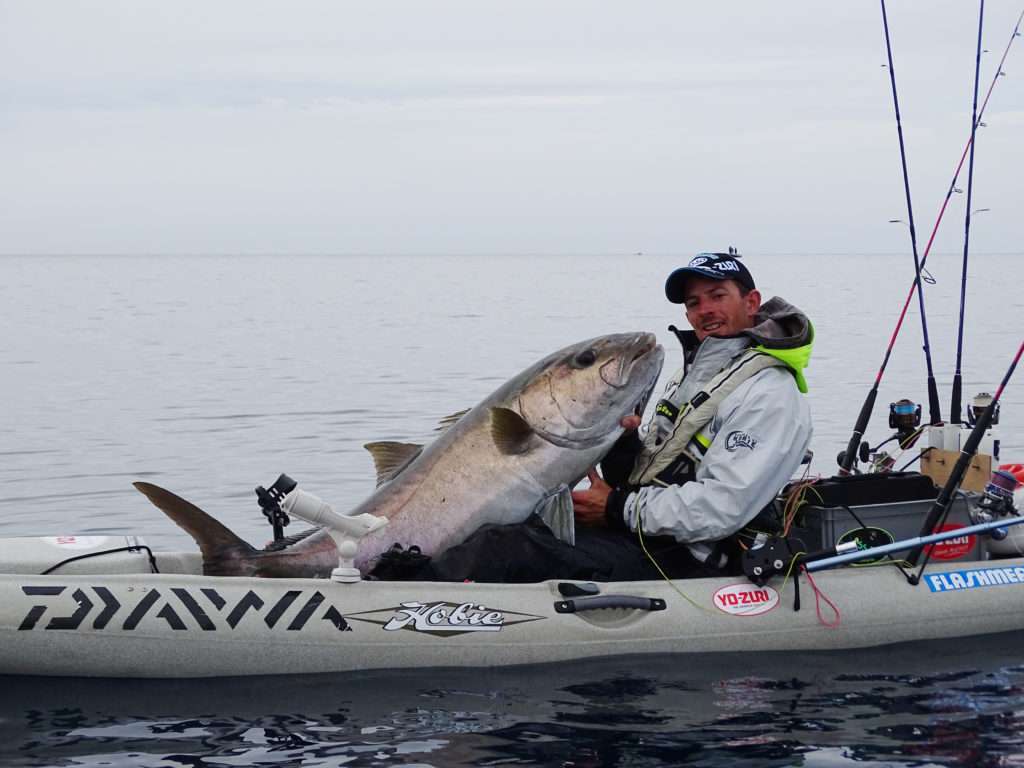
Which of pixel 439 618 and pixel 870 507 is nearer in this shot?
pixel 439 618

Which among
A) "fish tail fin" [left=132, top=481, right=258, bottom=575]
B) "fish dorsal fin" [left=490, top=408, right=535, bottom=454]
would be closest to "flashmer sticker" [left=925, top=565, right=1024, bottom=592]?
"fish dorsal fin" [left=490, top=408, right=535, bottom=454]

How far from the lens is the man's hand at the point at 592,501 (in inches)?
261

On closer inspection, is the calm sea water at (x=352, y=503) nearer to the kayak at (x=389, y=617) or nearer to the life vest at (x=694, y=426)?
the kayak at (x=389, y=617)

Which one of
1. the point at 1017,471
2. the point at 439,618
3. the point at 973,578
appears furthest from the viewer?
the point at 1017,471

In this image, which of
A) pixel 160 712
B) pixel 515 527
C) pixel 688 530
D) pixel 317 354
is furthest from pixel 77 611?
pixel 317 354

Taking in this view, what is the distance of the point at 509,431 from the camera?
609cm

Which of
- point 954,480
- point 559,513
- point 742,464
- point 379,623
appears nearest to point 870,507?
point 954,480

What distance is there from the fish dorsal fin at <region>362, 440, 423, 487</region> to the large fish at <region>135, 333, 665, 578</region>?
0.14 meters

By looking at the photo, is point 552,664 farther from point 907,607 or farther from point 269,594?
point 907,607

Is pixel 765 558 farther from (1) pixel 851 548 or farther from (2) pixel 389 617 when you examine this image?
(2) pixel 389 617

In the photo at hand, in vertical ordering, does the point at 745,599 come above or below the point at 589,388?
below

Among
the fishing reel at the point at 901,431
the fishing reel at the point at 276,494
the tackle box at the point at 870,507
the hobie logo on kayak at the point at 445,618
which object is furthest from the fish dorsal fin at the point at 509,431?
the fishing reel at the point at 901,431

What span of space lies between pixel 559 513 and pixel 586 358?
0.75 meters

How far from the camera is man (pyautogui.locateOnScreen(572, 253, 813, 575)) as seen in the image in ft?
20.1
